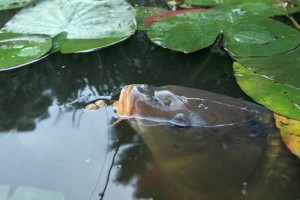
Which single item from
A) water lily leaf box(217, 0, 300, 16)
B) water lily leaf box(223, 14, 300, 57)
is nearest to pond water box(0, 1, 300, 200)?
water lily leaf box(223, 14, 300, 57)

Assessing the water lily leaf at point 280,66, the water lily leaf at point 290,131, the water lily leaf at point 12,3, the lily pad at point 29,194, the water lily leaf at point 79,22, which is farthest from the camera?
the water lily leaf at point 12,3

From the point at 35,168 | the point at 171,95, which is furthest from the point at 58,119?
the point at 171,95

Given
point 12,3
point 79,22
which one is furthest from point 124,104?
point 12,3

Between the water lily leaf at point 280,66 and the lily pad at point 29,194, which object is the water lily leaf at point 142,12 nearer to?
the water lily leaf at point 280,66

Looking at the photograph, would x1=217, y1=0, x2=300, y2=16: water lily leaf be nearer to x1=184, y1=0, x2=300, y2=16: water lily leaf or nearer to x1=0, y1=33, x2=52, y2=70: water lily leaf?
x1=184, y1=0, x2=300, y2=16: water lily leaf

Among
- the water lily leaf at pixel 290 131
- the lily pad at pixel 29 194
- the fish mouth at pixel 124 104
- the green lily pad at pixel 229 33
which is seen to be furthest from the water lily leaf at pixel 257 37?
the lily pad at pixel 29 194

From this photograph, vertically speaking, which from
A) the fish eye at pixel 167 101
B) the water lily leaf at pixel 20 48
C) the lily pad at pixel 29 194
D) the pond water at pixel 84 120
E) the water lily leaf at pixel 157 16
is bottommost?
the pond water at pixel 84 120

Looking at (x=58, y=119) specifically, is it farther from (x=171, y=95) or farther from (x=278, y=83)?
(x=278, y=83)
